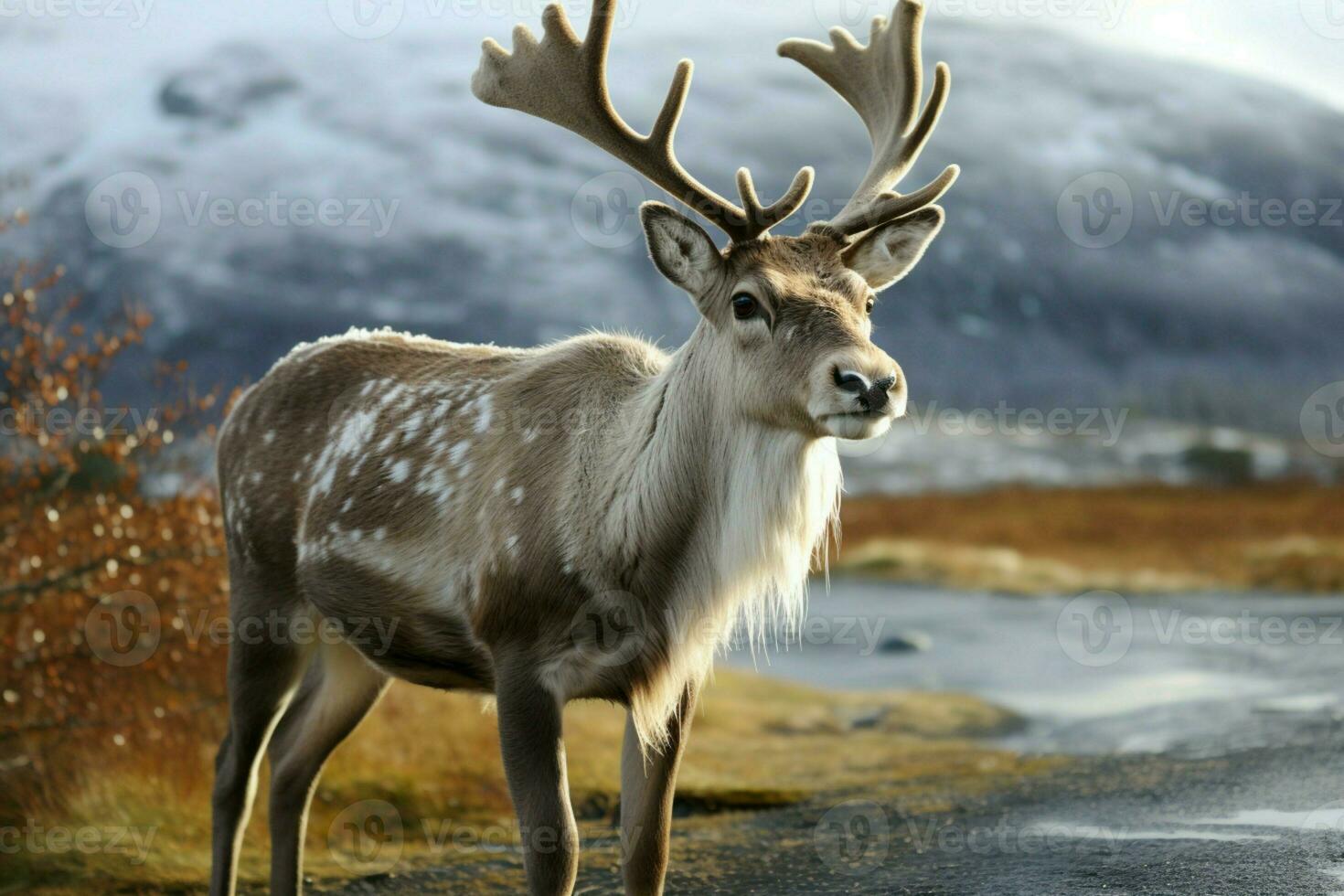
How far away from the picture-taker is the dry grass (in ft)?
25.2

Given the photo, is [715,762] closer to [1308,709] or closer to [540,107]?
[1308,709]

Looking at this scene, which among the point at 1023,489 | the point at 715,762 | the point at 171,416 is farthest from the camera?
the point at 1023,489

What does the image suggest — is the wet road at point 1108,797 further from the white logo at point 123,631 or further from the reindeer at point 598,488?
the white logo at point 123,631

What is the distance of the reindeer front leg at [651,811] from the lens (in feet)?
18.5

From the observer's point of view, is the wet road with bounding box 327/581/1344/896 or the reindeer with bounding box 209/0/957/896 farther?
the wet road with bounding box 327/581/1344/896

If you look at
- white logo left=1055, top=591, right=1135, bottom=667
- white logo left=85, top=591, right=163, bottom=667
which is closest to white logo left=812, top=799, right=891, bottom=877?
white logo left=85, top=591, right=163, bottom=667

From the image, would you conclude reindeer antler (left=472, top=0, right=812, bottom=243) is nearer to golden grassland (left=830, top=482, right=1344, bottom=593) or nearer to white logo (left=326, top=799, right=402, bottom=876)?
white logo (left=326, top=799, right=402, bottom=876)

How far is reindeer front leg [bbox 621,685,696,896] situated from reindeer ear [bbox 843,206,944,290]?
189cm

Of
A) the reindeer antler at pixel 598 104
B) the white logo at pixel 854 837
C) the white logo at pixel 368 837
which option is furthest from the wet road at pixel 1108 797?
the reindeer antler at pixel 598 104

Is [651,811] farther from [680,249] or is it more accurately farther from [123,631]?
[123,631]

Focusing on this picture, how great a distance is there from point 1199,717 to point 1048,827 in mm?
4572

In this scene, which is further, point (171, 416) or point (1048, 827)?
point (171, 416)

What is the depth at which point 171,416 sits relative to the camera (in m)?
8.38

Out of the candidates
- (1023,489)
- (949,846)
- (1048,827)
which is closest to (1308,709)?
(1048,827)
